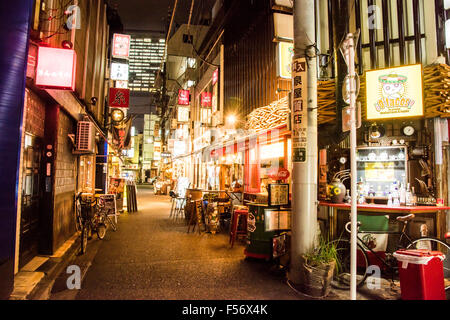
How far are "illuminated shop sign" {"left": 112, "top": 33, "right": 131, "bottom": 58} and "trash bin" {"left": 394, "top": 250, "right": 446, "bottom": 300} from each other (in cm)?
1738

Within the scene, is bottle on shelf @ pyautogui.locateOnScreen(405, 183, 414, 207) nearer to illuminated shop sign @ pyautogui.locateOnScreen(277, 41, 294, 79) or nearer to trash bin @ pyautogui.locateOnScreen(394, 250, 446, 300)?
trash bin @ pyautogui.locateOnScreen(394, 250, 446, 300)

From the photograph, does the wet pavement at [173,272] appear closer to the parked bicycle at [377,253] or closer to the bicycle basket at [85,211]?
the parked bicycle at [377,253]

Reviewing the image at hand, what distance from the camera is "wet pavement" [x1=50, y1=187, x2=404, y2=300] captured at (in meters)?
5.05

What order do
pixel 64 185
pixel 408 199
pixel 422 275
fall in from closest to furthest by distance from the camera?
pixel 422 275, pixel 408 199, pixel 64 185

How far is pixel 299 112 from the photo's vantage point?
5.84 m

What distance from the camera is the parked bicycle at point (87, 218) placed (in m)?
7.96

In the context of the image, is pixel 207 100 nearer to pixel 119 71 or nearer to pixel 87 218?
pixel 119 71

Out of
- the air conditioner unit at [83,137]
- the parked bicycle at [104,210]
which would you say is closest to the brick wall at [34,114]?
the air conditioner unit at [83,137]

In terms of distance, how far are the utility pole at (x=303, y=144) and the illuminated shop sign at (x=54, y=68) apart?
5.01m

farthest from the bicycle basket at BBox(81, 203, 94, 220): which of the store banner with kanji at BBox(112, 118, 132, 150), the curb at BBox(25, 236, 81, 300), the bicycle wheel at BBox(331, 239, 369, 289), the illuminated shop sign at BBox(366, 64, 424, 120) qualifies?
the store banner with kanji at BBox(112, 118, 132, 150)

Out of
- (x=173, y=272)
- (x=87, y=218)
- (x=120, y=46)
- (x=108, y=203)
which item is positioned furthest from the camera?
(x=120, y=46)

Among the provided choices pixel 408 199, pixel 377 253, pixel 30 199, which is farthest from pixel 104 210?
pixel 408 199

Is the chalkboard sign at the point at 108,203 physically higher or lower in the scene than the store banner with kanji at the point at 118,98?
lower

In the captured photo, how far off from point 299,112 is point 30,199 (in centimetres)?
678
